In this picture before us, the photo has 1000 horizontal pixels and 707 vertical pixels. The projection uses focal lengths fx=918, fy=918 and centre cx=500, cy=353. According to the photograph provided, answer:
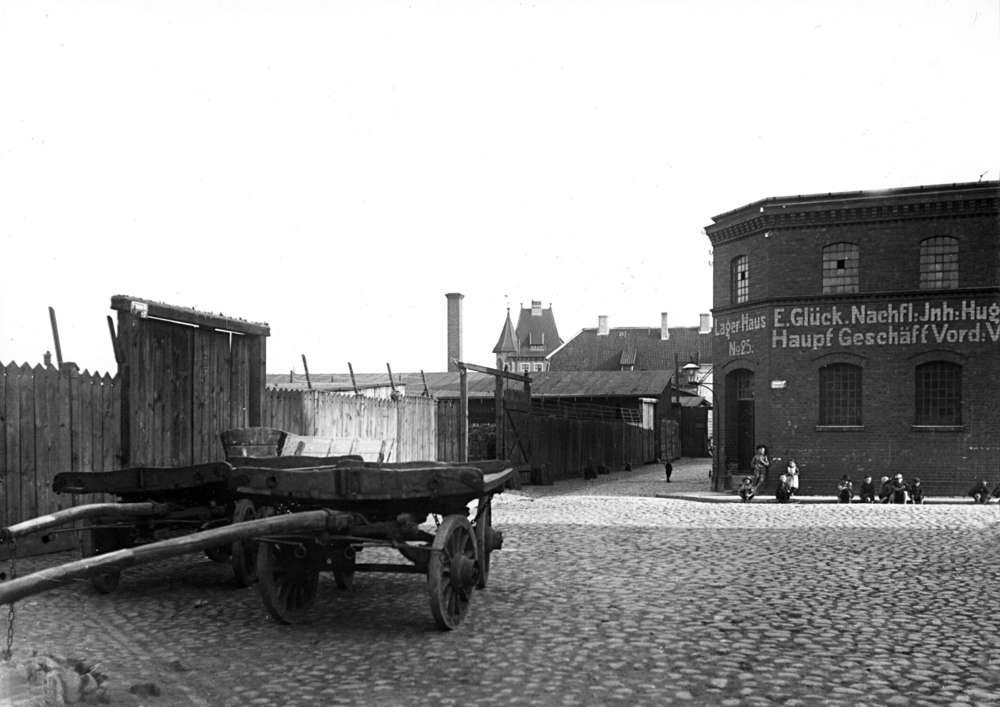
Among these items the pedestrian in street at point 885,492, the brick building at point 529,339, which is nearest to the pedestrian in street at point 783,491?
the pedestrian in street at point 885,492

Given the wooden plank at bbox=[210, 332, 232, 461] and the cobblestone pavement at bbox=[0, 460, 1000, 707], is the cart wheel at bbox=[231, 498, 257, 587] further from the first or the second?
the wooden plank at bbox=[210, 332, 232, 461]

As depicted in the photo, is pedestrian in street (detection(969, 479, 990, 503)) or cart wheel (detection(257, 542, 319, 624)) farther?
pedestrian in street (detection(969, 479, 990, 503))

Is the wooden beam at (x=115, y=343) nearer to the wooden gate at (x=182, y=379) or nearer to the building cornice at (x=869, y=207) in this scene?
the wooden gate at (x=182, y=379)

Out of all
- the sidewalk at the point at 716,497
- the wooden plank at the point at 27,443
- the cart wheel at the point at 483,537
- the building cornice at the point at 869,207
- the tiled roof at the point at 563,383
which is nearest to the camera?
the cart wheel at the point at 483,537

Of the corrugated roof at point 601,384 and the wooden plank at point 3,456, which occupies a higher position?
the corrugated roof at point 601,384

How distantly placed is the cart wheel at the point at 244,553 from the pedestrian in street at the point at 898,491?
18206mm

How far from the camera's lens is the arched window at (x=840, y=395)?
24953 mm

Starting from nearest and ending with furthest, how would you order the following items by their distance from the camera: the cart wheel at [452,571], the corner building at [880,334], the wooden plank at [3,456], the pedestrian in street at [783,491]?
the cart wheel at [452,571], the wooden plank at [3,456], the pedestrian in street at [783,491], the corner building at [880,334]

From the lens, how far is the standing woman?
25156mm

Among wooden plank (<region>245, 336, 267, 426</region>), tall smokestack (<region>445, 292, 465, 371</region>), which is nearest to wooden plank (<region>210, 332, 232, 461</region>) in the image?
wooden plank (<region>245, 336, 267, 426</region>)

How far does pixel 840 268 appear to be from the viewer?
2508 cm

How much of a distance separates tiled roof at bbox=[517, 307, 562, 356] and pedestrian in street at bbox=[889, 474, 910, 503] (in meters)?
71.5

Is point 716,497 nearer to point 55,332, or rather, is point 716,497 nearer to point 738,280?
point 738,280

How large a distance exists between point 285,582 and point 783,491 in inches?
753
